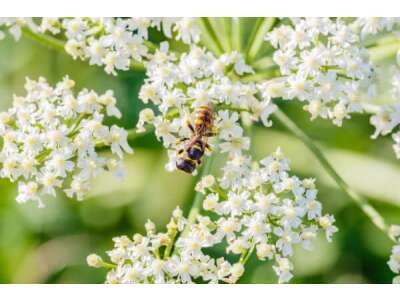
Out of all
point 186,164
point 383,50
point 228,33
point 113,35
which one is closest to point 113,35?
point 113,35

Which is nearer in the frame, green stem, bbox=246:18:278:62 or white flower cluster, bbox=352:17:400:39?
white flower cluster, bbox=352:17:400:39

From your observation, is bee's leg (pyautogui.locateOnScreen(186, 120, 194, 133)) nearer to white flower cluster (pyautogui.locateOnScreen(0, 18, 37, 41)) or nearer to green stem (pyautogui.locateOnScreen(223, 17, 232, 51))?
green stem (pyautogui.locateOnScreen(223, 17, 232, 51))

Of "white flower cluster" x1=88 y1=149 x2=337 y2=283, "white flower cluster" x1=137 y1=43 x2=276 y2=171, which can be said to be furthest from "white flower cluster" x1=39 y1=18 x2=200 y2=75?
"white flower cluster" x1=88 y1=149 x2=337 y2=283

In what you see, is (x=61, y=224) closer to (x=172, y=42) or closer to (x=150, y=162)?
(x=150, y=162)

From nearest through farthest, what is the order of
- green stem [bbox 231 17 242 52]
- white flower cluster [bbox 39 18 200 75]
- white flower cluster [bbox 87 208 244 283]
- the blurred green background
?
white flower cluster [bbox 87 208 244 283]
white flower cluster [bbox 39 18 200 75]
green stem [bbox 231 17 242 52]
the blurred green background

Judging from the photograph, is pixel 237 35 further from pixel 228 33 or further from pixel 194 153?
pixel 194 153

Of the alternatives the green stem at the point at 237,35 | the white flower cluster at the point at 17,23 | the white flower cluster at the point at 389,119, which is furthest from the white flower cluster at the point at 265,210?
the white flower cluster at the point at 17,23
